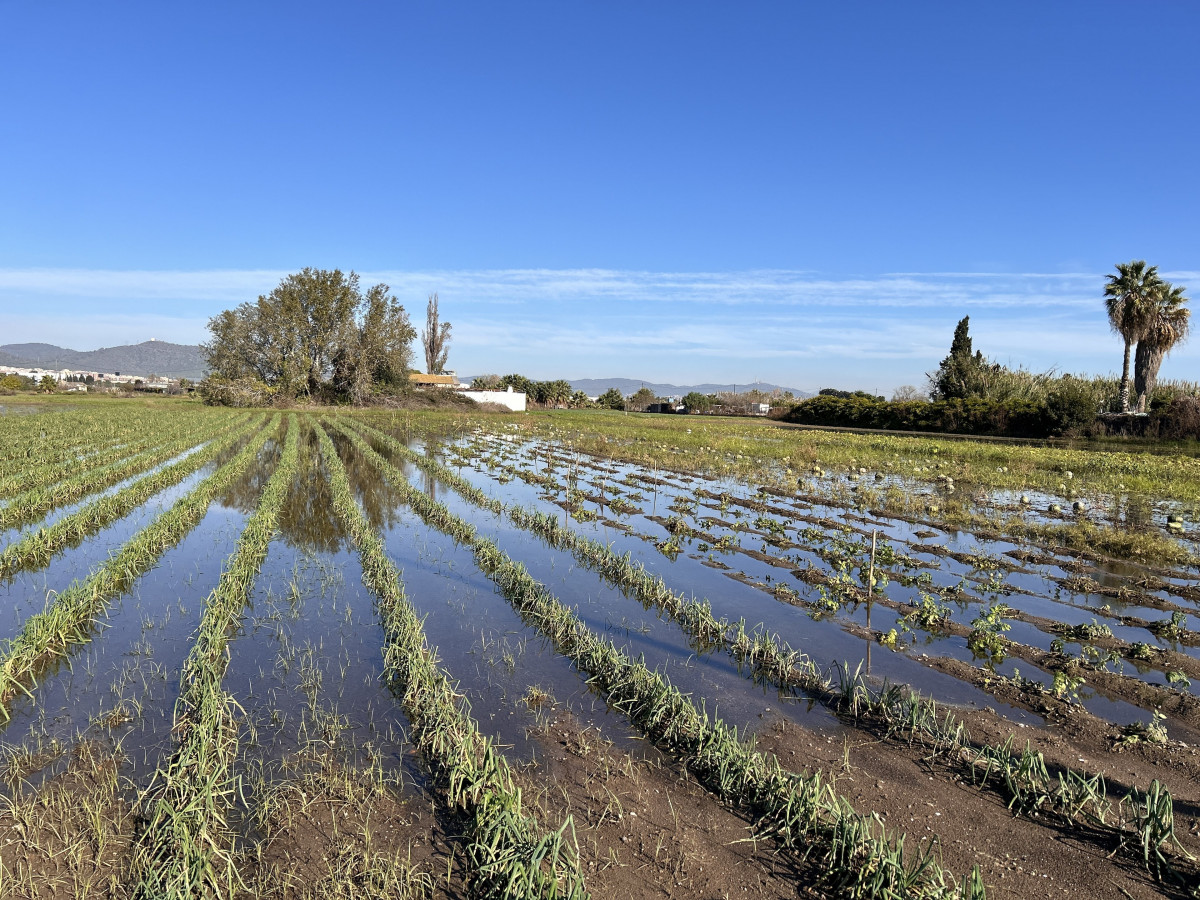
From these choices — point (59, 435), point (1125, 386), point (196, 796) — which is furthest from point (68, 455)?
point (1125, 386)

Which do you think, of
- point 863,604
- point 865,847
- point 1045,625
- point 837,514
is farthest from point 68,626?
point 837,514

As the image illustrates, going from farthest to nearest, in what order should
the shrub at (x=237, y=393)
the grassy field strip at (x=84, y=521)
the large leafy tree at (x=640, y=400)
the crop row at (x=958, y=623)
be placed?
the large leafy tree at (x=640, y=400) → the shrub at (x=237, y=393) → the grassy field strip at (x=84, y=521) → the crop row at (x=958, y=623)

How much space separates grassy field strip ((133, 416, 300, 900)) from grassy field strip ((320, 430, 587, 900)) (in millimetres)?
1092

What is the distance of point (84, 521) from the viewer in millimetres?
10141

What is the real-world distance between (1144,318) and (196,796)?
41.5m

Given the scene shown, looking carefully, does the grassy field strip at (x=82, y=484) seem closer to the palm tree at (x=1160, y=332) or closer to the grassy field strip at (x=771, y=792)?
the grassy field strip at (x=771, y=792)

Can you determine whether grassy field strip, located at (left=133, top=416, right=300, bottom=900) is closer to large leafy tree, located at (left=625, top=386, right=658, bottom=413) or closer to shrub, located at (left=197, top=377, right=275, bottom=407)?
shrub, located at (left=197, top=377, right=275, bottom=407)

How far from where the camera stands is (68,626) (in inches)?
235

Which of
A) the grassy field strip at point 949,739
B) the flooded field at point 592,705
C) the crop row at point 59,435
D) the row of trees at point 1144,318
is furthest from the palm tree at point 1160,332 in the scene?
the crop row at point 59,435

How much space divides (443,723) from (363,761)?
1.72 ft

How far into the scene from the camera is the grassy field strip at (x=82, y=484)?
1063cm

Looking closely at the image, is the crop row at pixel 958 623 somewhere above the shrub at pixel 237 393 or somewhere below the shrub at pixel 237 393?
below

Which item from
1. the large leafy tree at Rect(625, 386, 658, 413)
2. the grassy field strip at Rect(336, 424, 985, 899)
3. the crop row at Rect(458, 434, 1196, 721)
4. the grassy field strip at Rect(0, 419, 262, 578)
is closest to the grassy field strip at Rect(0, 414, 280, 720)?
the grassy field strip at Rect(0, 419, 262, 578)

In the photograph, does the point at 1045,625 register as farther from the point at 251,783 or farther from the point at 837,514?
the point at 251,783
